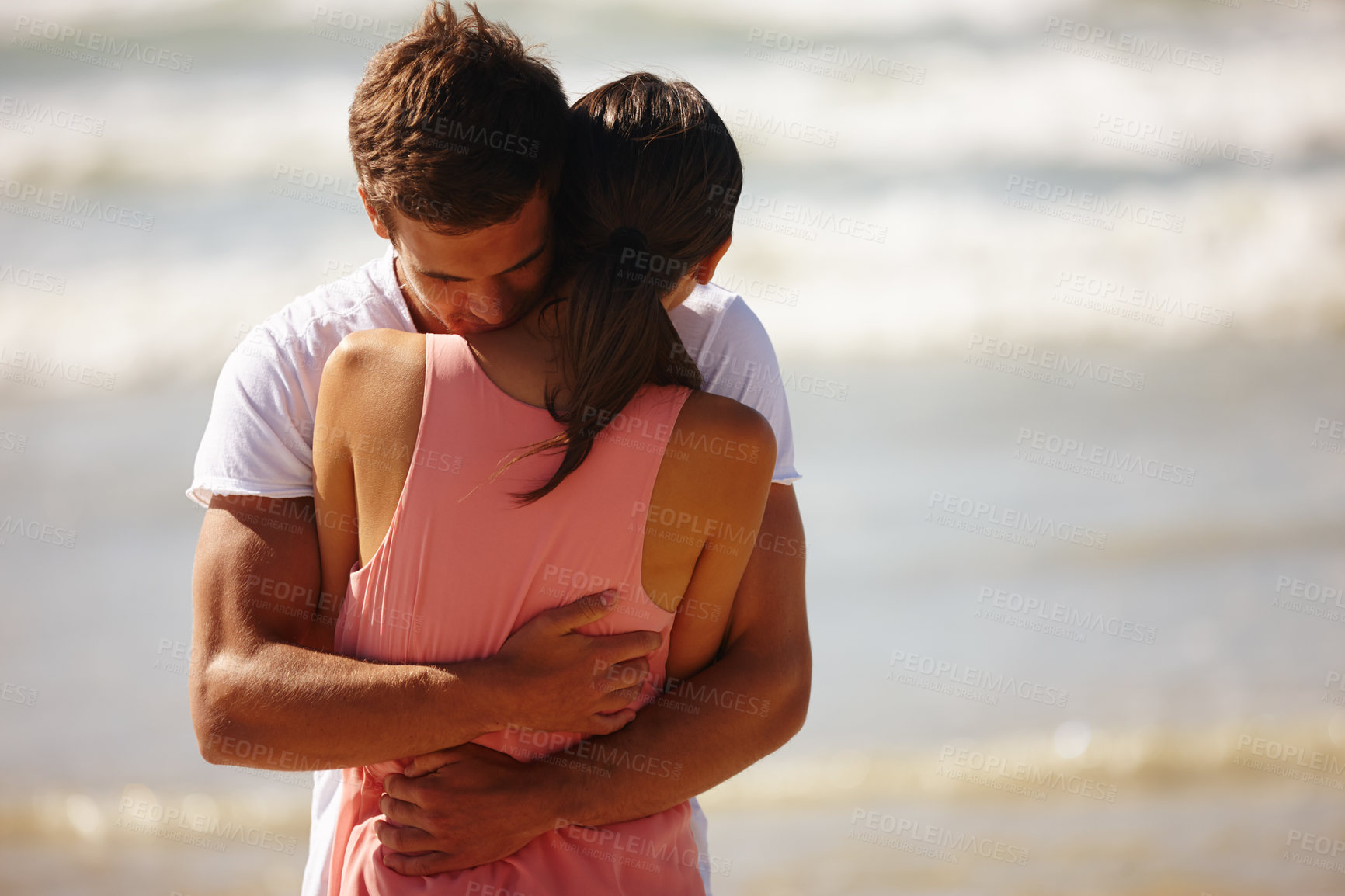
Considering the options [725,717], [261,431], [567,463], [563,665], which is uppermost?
[261,431]

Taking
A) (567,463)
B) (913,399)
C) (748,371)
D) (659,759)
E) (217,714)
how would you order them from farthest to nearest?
(913,399) < (748,371) < (659,759) < (217,714) < (567,463)

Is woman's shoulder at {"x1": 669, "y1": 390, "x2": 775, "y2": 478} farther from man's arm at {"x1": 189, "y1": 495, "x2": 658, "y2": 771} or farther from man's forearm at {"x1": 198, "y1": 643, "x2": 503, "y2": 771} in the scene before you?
man's forearm at {"x1": 198, "y1": 643, "x2": 503, "y2": 771}

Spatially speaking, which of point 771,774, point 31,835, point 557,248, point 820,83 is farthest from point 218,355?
point 557,248

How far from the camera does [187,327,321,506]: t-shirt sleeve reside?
1.84m

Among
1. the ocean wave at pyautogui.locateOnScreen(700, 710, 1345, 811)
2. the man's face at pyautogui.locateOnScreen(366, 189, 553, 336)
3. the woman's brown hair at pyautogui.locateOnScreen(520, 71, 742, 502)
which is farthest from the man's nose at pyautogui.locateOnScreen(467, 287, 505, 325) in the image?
the ocean wave at pyautogui.locateOnScreen(700, 710, 1345, 811)

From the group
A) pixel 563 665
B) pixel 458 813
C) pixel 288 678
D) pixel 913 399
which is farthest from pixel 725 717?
pixel 913 399

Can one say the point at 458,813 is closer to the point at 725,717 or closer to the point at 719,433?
the point at 725,717

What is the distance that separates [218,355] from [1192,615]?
590cm

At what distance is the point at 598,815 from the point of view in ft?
5.96

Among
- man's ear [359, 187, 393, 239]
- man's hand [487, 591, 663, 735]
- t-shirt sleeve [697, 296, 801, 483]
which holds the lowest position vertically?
man's hand [487, 591, 663, 735]

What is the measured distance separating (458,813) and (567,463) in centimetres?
56

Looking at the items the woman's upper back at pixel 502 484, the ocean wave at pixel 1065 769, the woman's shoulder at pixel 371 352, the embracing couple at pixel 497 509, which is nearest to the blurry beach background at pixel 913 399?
the ocean wave at pixel 1065 769

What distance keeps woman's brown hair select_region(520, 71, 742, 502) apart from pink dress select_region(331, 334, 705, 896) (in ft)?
0.14

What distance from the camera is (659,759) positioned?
6.14 ft
